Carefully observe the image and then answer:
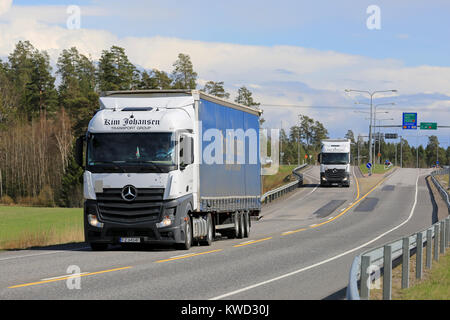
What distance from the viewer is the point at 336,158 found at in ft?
209

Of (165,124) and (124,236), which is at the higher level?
(165,124)

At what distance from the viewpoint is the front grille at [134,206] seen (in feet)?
60.0

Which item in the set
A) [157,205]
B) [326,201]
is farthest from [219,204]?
[326,201]

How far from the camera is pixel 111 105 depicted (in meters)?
19.4

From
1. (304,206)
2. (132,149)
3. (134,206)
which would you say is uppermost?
(132,149)

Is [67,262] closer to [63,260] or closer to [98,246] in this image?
[63,260]

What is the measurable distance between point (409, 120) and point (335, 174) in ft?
91.6

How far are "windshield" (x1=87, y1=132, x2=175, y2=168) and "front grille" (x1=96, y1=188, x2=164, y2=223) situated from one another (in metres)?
0.73

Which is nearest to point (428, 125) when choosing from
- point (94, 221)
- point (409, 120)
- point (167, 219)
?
point (409, 120)

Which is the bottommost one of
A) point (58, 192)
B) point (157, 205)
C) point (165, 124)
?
point (58, 192)

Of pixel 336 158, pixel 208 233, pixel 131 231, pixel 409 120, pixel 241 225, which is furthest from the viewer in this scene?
pixel 409 120

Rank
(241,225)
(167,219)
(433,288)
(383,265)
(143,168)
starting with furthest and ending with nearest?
(241,225) → (167,219) → (143,168) → (433,288) → (383,265)
